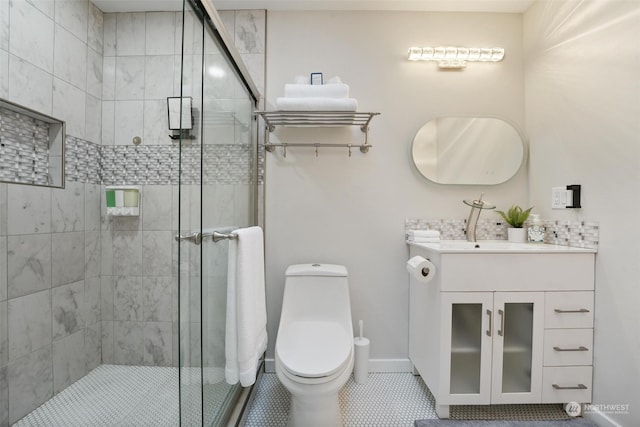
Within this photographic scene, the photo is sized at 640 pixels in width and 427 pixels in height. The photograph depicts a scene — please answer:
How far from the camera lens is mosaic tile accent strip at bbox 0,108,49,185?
1396mm

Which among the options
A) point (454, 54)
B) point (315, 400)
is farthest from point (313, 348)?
point (454, 54)

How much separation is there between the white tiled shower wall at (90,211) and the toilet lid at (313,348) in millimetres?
731

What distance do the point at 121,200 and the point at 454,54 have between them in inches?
92.2

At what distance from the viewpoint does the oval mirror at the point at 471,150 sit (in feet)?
6.41

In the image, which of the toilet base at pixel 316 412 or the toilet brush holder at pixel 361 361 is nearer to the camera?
the toilet base at pixel 316 412

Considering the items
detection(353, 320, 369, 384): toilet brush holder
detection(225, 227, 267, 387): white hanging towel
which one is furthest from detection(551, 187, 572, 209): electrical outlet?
detection(225, 227, 267, 387): white hanging towel

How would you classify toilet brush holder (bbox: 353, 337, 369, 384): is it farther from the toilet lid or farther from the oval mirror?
the oval mirror

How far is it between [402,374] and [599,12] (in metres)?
2.27

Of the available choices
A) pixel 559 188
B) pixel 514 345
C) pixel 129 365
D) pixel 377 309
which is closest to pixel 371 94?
pixel 559 188

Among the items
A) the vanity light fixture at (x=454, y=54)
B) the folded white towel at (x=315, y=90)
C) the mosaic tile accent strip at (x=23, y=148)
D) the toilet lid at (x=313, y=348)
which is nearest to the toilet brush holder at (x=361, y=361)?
the toilet lid at (x=313, y=348)

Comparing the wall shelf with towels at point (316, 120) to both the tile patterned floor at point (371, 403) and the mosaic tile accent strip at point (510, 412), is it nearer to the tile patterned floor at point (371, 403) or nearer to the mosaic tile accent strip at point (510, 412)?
the tile patterned floor at point (371, 403)

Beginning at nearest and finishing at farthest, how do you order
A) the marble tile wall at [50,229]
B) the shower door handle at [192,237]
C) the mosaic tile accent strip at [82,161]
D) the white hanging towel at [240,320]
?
the shower door handle at [192,237] < the white hanging towel at [240,320] < the marble tile wall at [50,229] < the mosaic tile accent strip at [82,161]

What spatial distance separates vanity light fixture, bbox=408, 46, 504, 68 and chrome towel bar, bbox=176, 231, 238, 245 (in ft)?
5.41

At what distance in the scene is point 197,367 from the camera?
1065 mm
